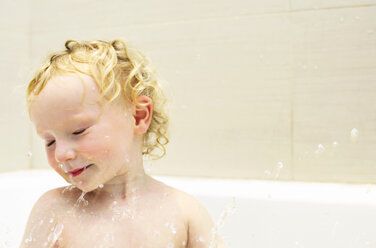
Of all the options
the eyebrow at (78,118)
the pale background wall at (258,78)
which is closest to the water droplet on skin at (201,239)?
the eyebrow at (78,118)

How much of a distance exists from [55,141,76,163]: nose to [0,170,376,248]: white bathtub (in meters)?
0.52

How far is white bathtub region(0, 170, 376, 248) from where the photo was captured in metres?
1.05

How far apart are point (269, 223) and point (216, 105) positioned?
427 mm

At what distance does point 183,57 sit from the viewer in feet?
4.73

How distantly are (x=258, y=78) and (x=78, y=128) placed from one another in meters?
0.71

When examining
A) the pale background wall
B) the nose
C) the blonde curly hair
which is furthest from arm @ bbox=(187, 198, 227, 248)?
the pale background wall

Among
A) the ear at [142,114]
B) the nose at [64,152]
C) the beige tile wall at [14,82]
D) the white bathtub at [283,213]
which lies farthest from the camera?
the beige tile wall at [14,82]

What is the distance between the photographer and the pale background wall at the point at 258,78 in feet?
4.13

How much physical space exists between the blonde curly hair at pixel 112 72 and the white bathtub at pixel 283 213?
34cm

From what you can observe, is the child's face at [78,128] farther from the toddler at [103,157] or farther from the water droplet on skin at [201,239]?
the water droplet on skin at [201,239]

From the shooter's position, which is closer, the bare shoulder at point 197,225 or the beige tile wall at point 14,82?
the bare shoulder at point 197,225

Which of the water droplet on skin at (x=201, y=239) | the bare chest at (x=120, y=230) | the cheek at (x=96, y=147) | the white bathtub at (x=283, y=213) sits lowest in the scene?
the white bathtub at (x=283, y=213)

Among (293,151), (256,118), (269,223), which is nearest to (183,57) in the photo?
(256,118)

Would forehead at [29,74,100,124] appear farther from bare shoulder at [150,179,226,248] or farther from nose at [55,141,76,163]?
bare shoulder at [150,179,226,248]
